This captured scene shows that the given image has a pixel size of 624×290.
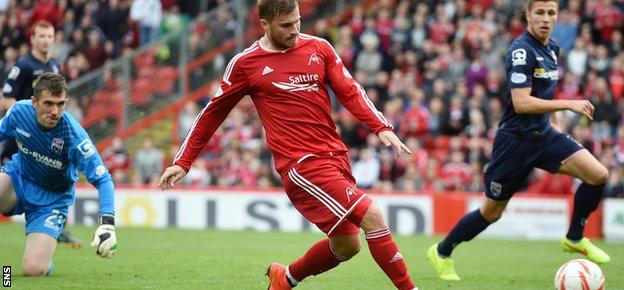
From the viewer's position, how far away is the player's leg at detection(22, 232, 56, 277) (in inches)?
419

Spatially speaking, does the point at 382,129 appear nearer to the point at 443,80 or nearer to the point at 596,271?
the point at 596,271

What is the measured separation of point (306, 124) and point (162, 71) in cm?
1809

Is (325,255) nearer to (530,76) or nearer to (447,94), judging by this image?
(530,76)

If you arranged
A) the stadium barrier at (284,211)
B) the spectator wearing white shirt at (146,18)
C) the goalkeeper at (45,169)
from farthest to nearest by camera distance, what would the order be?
the spectator wearing white shirt at (146,18)
the stadium barrier at (284,211)
the goalkeeper at (45,169)

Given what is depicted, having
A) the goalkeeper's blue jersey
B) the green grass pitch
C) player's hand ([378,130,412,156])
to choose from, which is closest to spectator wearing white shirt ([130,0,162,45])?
the green grass pitch

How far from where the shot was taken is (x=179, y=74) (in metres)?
26.5

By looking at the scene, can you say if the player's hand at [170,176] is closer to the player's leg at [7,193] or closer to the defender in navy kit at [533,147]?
the player's leg at [7,193]

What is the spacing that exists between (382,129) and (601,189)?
343cm

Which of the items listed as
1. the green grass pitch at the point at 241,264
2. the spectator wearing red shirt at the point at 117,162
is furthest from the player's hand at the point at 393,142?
the spectator wearing red shirt at the point at 117,162

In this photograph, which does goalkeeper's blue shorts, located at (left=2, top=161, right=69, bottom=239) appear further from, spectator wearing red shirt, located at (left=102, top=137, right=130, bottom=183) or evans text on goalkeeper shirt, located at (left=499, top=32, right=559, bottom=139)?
spectator wearing red shirt, located at (left=102, top=137, right=130, bottom=183)

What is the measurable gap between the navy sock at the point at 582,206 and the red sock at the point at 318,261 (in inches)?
124

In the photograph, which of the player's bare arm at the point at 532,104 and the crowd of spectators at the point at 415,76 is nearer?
the player's bare arm at the point at 532,104

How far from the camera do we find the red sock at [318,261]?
9000mm

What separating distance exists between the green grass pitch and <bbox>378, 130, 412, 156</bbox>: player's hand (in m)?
2.38
